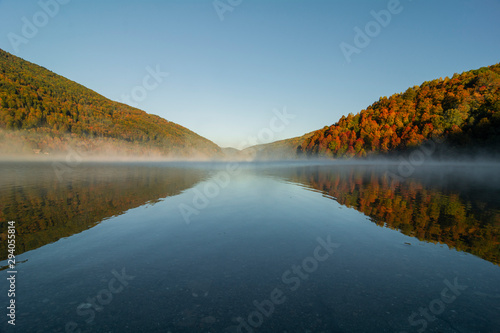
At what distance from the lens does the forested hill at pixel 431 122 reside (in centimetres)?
8881

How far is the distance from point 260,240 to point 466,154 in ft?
413

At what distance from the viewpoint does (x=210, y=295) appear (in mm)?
5465

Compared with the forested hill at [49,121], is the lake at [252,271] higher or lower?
lower

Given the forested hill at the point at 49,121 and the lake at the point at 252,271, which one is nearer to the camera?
the lake at the point at 252,271

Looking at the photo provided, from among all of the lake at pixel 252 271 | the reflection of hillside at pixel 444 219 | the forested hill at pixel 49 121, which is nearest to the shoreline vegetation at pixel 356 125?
the forested hill at pixel 49 121

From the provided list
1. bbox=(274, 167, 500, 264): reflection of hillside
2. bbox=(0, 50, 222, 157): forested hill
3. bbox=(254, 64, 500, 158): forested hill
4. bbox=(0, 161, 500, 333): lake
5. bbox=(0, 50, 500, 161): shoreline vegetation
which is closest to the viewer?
bbox=(0, 161, 500, 333): lake

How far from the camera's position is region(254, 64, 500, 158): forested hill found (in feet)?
291

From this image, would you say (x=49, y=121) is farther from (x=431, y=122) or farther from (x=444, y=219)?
(x=431, y=122)

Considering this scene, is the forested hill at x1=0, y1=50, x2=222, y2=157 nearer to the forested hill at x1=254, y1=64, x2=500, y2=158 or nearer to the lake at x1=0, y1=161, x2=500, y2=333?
the lake at x1=0, y1=161, x2=500, y2=333

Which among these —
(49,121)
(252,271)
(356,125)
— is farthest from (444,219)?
(49,121)

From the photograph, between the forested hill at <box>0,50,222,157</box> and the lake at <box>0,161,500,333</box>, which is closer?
the lake at <box>0,161,500,333</box>

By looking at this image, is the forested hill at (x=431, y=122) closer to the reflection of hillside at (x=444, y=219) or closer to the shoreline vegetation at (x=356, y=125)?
the shoreline vegetation at (x=356, y=125)

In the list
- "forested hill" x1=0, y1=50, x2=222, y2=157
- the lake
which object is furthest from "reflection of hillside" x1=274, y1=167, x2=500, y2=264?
"forested hill" x1=0, y1=50, x2=222, y2=157

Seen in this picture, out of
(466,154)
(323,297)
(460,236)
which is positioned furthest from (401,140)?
(323,297)
